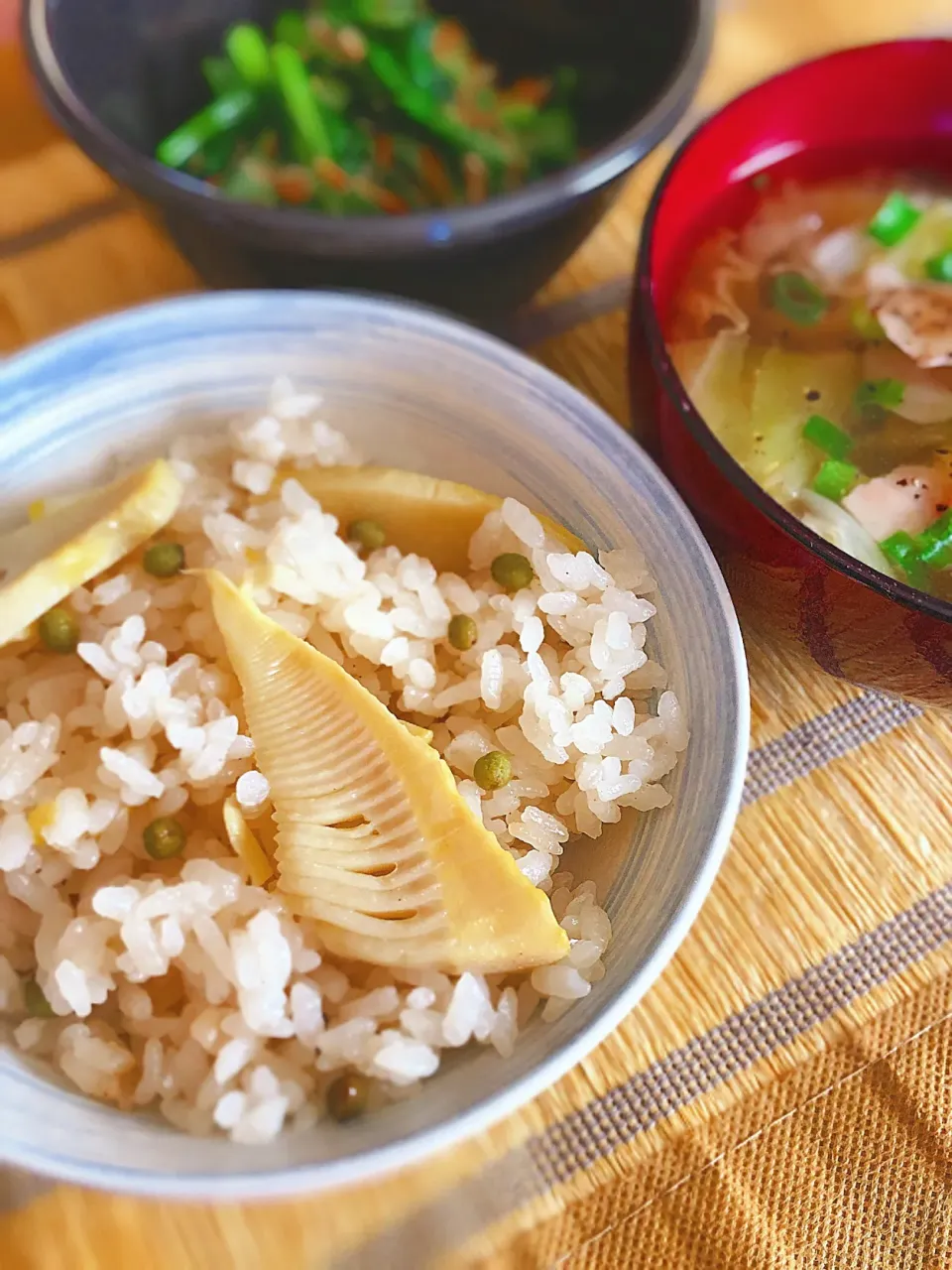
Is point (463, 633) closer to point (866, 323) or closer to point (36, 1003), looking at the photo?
point (36, 1003)

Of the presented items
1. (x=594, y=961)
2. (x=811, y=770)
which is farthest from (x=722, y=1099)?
(x=811, y=770)

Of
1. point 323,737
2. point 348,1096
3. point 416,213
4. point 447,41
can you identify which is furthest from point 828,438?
point 447,41

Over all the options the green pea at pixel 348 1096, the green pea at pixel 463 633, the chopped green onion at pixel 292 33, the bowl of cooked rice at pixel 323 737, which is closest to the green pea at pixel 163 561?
the bowl of cooked rice at pixel 323 737

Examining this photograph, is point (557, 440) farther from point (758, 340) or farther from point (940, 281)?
point (940, 281)

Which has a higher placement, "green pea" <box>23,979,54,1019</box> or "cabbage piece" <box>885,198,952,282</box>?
"cabbage piece" <box>885,198,952,282</box>

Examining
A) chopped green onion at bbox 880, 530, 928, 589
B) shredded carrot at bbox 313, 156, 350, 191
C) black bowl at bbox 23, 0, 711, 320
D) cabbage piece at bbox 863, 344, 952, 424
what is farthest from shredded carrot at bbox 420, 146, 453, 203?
chopped green onion at bbox 880, 530, 928, 589

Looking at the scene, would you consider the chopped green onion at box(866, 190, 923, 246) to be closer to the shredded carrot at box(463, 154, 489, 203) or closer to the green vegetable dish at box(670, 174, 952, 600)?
the green vegetable dish at box(670, 174, 952, 600)
